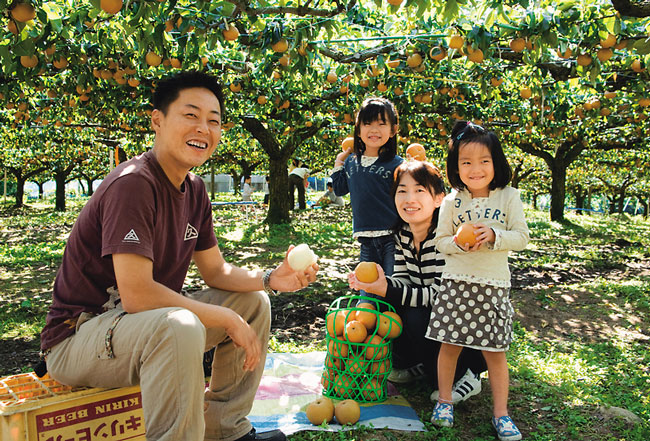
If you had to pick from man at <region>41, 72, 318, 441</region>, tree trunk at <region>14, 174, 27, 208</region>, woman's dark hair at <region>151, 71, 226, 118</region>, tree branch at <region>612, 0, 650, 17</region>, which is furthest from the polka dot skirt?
tree trunk at <region>14, 174, 27, 208</region>

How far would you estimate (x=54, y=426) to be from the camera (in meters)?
1.80

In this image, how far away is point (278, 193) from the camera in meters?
13.0

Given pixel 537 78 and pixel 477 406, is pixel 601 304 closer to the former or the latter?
pixel 537 78

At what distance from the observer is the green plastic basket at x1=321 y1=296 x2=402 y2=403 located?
2.79m

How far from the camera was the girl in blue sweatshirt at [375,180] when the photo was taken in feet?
11.8

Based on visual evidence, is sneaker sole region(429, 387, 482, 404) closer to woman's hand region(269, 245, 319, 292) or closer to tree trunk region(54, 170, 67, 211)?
woman's hand region(269, 245, 319, 292)

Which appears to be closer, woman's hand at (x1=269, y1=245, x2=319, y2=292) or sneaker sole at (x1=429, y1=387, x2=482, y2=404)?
woman's hand at (x1=269, y1=245, x2=319, y2=292)

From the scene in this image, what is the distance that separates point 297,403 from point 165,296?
1.28 metres

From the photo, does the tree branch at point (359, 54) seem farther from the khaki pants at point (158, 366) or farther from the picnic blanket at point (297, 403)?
the khaki pants at point (158, 366)

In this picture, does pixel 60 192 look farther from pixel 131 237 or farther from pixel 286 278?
pixel 131 237

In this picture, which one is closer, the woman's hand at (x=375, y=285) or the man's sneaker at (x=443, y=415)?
the man's sneaker at (x=443, y=415)

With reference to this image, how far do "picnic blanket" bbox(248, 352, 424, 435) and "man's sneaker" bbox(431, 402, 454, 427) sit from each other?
90 millimetres

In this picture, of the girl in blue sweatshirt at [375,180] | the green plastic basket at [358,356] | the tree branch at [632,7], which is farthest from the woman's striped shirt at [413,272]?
the tree branch at [632,7]

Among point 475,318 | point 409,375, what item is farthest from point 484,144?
point 409,375
